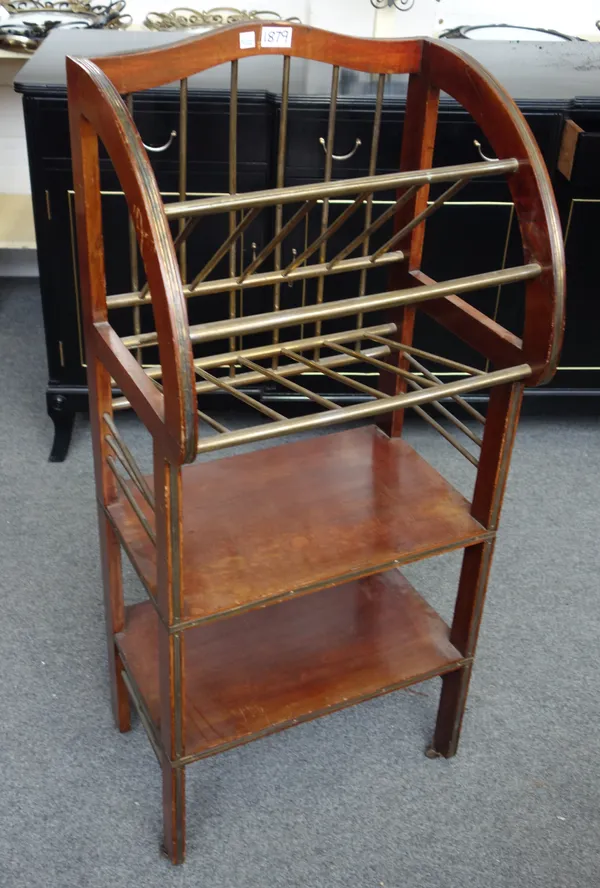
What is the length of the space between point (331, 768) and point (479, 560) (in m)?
0.58

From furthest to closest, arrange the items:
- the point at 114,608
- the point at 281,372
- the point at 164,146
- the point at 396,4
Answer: the point at 396,4 → the point at 164,146 → the point at 114,608 → the point at 281,372

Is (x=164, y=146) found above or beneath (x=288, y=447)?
above

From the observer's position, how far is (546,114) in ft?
7.71

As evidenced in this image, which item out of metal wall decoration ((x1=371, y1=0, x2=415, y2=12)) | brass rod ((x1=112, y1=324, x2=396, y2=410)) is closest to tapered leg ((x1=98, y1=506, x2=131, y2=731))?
brass rod ((x1=112, y1=324, x2=396, y2=410))

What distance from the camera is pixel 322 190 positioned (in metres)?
1.18

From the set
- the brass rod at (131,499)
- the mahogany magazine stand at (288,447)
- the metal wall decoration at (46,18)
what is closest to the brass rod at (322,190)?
the mahogany magazine stand at (288,447)

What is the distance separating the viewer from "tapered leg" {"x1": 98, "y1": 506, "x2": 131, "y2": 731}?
5.37ft

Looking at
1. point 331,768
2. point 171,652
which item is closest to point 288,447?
point 171,652

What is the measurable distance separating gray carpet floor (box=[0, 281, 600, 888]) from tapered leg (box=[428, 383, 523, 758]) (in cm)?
13

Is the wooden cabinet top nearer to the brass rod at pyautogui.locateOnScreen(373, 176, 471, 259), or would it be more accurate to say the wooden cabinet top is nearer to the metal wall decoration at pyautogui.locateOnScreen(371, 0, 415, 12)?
the metal wall decoration at pyautogui.locateOnScreen(371, 0, 415, 12)

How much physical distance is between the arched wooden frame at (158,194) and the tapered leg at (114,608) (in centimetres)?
A: 37

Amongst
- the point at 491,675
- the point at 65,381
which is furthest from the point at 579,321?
the point at 65,381

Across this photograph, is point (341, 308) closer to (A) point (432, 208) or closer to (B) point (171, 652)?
(A) point (432, 208)

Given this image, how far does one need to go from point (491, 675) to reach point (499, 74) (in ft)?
5.31
